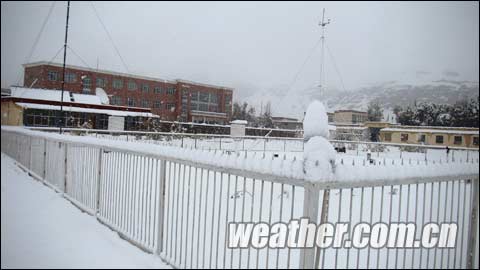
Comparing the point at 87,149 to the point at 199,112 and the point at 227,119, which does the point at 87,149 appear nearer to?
the point at 199,112

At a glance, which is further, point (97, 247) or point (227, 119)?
point (227, 119)

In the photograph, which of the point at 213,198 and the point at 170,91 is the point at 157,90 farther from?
the point at 213,198

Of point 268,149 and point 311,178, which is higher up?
point 311,178

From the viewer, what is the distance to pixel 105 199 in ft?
16.8

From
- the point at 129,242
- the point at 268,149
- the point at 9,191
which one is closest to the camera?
the point at 129,242

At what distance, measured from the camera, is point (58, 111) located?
30.8 m

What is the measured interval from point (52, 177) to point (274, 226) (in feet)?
21.5

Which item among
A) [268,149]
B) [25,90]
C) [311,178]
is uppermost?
[25,90]

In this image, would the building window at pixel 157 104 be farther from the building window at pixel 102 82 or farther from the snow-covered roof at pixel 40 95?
the snow-covered roof at pixel 40 95

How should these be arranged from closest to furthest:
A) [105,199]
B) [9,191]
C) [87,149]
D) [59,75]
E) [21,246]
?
[21,246] → [105,199] → [87,149] → [9,191] → [59,75]

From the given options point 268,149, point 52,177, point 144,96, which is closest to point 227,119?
point 144,96

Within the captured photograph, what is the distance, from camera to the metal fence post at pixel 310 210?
218 cm

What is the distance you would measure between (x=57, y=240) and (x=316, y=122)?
3620mm

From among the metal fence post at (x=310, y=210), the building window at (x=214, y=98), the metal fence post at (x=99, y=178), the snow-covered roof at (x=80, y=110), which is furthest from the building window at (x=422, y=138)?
the building window at (x=214, y=98)
